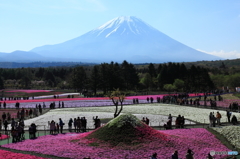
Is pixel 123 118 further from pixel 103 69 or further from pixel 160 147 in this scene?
pixel 103 69

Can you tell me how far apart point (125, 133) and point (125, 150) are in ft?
6.81

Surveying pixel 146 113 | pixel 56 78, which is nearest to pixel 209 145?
pixel 146 113

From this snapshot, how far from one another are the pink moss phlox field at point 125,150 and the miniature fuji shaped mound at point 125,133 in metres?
0.61

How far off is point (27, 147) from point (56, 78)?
14261 centimetres

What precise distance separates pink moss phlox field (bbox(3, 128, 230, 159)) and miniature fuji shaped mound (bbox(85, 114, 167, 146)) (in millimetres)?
613

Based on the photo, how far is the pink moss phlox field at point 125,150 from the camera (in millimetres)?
20359

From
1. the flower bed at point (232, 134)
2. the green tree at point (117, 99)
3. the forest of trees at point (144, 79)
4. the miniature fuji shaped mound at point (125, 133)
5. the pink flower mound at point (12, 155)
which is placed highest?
the forest of trees at point (144, 79)

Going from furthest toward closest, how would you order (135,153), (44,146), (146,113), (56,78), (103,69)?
(56,78)
(103,69)
(146,113)
(44,146)
(135,153)

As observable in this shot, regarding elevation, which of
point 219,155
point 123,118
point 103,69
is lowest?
point 219,155

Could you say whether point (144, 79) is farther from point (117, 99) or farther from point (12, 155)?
point (12, 155)

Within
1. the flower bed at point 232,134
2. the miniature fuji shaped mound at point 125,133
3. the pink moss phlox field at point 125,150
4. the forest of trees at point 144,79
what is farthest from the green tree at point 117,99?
the forest of trees at point 144,79

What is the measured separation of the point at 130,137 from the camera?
22438 millimetres

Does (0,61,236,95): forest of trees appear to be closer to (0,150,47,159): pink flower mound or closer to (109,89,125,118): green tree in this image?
(109,89,125,118): green tree

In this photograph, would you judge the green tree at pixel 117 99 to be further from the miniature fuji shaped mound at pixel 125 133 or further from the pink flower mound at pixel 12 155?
the pink flower mound at pixel 12 155
